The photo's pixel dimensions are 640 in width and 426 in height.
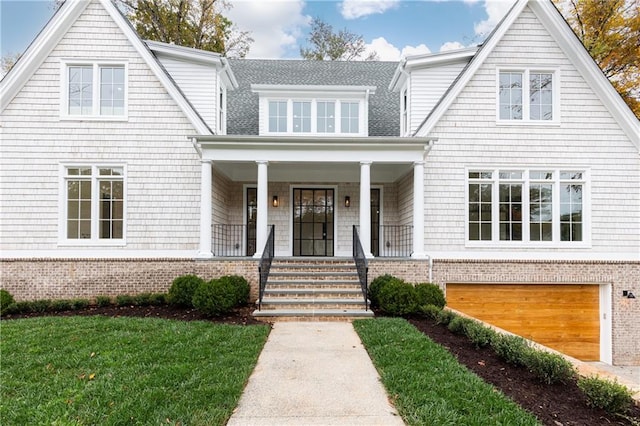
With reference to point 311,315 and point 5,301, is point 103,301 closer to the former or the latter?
point 5,301

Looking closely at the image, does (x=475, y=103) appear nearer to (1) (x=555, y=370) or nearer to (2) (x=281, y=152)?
(2) (x=281, y=152)

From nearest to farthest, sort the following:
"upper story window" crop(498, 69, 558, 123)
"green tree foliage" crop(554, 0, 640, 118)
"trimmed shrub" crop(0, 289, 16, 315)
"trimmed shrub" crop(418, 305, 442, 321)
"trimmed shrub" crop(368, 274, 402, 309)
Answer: "trimmed shrub" crop(418, 305, 442, 321) < "trimmed shrub" crop(368, 274, 402, 309) < "trimmed shrub" crop(0, 289, 16, 315) < "upper story window" crop(498, 69, 558, 123) < "green tree foliage" crop(554, 0, 640, 118)

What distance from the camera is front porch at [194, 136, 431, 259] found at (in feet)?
30.0

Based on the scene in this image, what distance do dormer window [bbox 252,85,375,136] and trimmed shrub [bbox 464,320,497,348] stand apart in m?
6.50

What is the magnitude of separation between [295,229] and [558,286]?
753cm

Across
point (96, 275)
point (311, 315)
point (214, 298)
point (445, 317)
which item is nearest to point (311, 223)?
point (311, 315)

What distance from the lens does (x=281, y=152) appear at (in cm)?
921

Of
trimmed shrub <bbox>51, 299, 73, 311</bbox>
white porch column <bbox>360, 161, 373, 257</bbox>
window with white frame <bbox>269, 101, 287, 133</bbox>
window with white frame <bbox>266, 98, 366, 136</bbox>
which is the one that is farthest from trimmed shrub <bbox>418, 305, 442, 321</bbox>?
trimmed shrub <bbox>51, 299, 73, 311</bbox>

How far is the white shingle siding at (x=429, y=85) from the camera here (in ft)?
34.3

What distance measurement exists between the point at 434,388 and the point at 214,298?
483 centimetres

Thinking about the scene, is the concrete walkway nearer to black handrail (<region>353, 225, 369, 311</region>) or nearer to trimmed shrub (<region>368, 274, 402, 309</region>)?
black handrail (<region>353, 225, 369, 311</region>)

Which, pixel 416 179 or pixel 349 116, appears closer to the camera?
pixel 416 179

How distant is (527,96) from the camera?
32.2 ft

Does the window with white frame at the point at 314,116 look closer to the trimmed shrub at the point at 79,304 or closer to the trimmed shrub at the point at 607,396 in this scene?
the trimmed shrub at the point at 79,304
